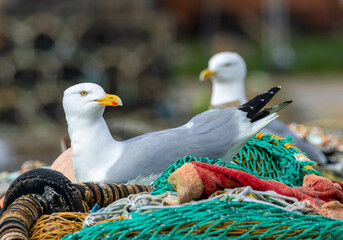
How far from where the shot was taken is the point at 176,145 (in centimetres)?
229

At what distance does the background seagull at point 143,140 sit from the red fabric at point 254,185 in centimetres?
51

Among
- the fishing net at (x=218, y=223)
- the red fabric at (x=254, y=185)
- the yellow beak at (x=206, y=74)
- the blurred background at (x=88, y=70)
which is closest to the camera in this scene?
the fishing net at (x=218, y=223)

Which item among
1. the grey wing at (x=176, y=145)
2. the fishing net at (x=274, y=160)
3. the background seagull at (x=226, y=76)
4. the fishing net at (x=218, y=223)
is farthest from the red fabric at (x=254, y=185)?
the background seagull at (x=226, y=76)

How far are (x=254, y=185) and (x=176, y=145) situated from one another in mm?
574

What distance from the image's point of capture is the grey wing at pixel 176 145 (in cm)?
226

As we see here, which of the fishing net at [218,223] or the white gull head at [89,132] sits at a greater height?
the white gull head at [89,132]

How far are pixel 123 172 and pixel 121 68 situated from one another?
592cm

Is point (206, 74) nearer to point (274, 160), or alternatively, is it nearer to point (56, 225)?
point (274, 160)

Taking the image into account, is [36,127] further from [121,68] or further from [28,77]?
[121,68]

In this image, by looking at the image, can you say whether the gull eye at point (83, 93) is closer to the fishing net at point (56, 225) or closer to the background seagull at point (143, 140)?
the background seagull at point (143, 140)

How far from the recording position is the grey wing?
2258 mm

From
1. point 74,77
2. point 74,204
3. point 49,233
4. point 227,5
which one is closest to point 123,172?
point 74,204

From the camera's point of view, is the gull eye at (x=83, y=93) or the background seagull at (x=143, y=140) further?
the gull eye at (x=83, y=93)

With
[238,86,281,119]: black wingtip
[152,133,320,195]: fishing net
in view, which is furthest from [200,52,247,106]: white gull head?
[238,86,281,119]: black wingtip
